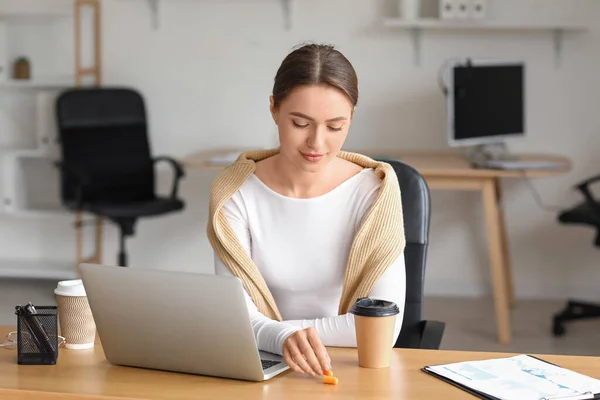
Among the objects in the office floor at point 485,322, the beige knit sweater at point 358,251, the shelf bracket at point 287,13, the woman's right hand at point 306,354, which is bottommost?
the office floor at point 485,322

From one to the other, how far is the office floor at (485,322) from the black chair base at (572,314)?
42 mm

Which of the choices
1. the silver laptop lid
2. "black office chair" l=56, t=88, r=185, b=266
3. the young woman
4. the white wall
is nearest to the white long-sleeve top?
the young woman

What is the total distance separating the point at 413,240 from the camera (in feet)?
7.64

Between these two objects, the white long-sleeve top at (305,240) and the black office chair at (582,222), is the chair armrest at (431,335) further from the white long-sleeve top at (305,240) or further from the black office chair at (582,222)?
the black office chair at (582,222)

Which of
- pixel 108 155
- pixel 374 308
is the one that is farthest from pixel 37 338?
pixel 108 155

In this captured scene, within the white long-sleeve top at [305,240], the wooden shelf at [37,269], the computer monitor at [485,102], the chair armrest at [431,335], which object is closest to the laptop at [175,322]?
the white long-sleeve top at [305,240]

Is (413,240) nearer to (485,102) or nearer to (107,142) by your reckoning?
(485,102)

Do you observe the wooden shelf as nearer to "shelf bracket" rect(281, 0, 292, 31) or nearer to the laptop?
"shelf bracket" rect(281, 0, 292, 31)

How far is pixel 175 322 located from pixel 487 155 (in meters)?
3.13

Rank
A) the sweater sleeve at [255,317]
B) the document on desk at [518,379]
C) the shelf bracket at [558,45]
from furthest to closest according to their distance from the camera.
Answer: the shelf bracket at [558,45]
the sweater sleeve at [255,317]
the document on desk at [518,379]

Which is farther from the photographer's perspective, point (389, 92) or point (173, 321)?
point (389, 92)

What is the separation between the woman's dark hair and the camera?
200cm

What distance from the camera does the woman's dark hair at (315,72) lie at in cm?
200

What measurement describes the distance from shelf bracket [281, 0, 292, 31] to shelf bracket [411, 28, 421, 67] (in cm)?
63
